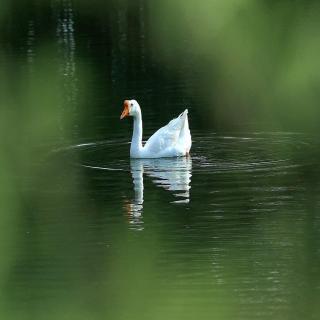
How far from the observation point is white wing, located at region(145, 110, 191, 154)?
1262 centimetres

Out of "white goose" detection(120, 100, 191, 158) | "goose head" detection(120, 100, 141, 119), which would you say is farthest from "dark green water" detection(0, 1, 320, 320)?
"goose head" detection(120, 100, 141, 119)

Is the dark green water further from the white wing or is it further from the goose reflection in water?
the white wing

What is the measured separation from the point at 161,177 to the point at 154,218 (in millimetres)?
2108

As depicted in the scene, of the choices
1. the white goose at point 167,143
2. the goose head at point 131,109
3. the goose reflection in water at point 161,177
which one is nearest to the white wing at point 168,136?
the white goose at point 167,143

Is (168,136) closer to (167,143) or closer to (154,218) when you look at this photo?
(167,143)

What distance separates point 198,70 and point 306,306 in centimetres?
1141

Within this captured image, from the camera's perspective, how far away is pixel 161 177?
38.5ft

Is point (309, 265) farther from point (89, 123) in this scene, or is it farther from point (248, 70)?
point (248, 70)

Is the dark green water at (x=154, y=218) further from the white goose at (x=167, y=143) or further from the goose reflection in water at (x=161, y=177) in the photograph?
the white goose at (x=167, y=143)

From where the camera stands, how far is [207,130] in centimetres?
1390

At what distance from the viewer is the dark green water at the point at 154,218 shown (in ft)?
20.5

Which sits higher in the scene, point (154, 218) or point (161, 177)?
point (161, 177)

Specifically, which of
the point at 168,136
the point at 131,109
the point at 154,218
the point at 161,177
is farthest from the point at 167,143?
the point at 154,218

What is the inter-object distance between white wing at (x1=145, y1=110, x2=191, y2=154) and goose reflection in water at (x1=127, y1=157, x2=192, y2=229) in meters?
0.14
